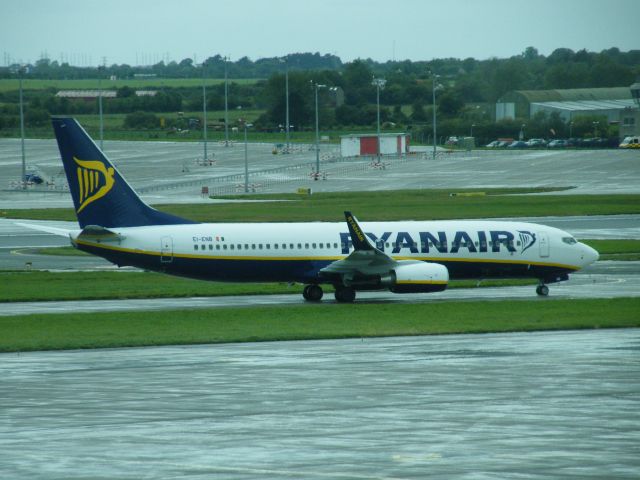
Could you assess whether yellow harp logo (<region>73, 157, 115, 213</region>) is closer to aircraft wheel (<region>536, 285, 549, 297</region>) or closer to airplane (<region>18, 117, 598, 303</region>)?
airplane (<region>18, 117, 598, 303</region>)

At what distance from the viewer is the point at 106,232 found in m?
46.5

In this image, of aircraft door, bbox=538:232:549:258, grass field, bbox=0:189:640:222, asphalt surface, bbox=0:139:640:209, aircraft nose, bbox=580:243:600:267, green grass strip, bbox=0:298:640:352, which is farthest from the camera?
asphalt surface, bbox=0:139:640:209

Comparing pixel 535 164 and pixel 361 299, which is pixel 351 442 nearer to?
pixel 361 299

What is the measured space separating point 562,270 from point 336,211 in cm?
4120

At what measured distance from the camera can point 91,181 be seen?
155ft

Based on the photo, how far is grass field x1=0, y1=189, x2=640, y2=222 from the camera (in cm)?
8762

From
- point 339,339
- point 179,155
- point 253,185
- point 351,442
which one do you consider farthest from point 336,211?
point 179,155

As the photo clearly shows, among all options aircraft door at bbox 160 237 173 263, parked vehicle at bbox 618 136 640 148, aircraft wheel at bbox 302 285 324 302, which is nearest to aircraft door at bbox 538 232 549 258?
aircraft wheel at bbox 302 285 324 302

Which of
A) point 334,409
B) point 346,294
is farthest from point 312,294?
point 334,409

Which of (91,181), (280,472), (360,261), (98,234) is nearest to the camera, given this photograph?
(280,472)

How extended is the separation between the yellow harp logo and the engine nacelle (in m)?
12.2

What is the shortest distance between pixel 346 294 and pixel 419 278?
3.42 metres

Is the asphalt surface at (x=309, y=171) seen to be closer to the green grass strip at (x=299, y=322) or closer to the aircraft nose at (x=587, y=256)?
the aircraft nose at (x=587, y=256)

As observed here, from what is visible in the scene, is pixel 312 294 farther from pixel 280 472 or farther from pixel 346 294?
pixel 280 472
